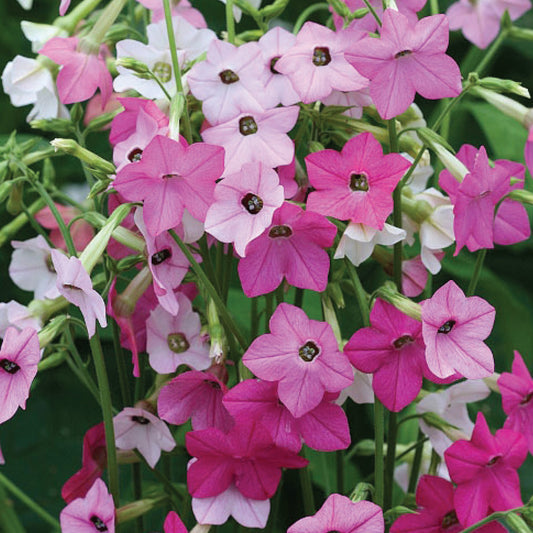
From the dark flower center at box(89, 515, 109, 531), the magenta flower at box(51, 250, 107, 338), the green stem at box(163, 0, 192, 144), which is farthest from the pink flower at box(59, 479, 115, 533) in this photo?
the green stem at box(163, 0, 192, 144)

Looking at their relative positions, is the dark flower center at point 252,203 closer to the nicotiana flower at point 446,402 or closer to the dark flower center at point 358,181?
the dark flower center at point 358,181

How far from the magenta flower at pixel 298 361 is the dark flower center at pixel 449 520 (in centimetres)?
12

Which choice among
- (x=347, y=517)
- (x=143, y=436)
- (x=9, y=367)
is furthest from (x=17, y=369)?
(x=347, y=517)

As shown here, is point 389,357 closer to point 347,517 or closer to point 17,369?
point 347,517

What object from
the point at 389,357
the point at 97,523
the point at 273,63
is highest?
the point at 273,63

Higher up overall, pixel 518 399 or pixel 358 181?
pixel 358 181

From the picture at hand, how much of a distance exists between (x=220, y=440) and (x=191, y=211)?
0.14 metres

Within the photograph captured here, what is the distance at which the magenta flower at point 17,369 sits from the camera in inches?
18.7

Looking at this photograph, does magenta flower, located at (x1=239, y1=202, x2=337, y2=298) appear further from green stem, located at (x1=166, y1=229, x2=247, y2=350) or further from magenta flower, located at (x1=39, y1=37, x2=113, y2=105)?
magenta flower, located at (x1=39, y1=37, x2=113, y2=105)

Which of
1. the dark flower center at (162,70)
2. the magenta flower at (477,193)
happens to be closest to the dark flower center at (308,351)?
the magenta flower at (477,193)

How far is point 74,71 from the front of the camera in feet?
1.82

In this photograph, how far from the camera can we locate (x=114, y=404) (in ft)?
2.37

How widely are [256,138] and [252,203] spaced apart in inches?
1.7

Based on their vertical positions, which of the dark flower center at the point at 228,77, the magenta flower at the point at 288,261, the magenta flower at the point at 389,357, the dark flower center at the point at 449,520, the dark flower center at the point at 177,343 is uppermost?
the dark flower center at the point at 228,77
